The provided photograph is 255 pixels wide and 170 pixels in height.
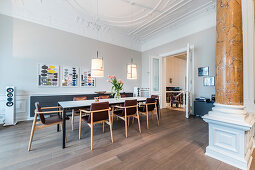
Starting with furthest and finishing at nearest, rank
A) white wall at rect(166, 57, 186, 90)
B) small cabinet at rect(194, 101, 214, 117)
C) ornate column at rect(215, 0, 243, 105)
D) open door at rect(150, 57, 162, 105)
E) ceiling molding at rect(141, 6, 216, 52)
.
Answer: white wall at rect(166, 57, 186, 90) < open door at rect(150, 57, 162, 105) < ceiling molding at rect(141, 6, 216, 52) < small cabinet at rect(194, 101, 214, 117) < ornate column at rect(215, 0, 243, 105)

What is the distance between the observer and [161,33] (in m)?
5.46

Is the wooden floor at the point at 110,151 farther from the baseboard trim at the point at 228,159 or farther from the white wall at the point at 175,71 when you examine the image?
the white wall at the point at 175,71

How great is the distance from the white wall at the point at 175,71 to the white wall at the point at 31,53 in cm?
546

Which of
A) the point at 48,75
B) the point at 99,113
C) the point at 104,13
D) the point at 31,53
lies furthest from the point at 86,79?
the point at 99,113

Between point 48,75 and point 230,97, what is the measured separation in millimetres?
5045

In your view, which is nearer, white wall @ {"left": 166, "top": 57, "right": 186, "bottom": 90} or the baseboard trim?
the baseboard trim

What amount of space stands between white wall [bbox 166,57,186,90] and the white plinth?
20.6 ft

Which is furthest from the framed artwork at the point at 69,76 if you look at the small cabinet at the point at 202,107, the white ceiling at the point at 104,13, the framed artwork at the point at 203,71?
the framed artwork at the point at 203,71

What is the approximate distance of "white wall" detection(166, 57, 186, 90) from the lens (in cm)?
781

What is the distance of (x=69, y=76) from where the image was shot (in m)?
4.24

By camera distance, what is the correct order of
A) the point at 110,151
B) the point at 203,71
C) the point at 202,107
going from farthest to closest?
the point at 203,71 → the point at 202,107 → the point at 110,151

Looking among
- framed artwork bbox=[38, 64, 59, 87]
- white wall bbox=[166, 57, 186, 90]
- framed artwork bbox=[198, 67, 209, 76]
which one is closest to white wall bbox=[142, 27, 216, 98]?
framed artwork bbox=[198, 67, 209, 76]

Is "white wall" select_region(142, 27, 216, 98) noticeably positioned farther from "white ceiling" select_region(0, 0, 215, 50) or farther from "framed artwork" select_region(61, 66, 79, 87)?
"framed artwork" select_region(61, 66, 79, 87)

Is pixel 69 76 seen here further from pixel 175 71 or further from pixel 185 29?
Answer: pixel 175 71
